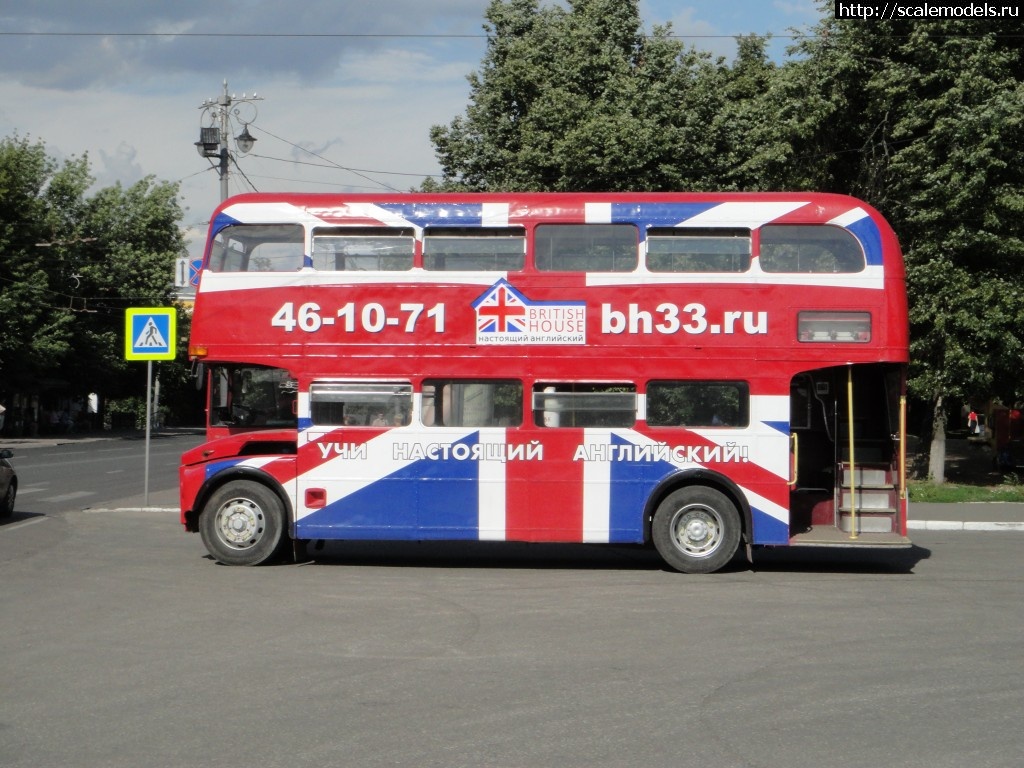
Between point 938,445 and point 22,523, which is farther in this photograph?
point 938,445

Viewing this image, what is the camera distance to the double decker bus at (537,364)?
13336 millimetres

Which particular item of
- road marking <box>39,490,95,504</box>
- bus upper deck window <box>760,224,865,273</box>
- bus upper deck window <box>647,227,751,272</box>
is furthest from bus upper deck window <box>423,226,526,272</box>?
road marking <box>39,490,95,504</box>

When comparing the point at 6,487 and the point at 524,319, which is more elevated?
the point at 524,319

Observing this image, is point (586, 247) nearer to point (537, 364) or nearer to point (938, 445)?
point (537, 364)

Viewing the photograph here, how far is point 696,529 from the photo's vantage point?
13477 mm

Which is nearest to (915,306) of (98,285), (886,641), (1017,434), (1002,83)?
(1002,83)

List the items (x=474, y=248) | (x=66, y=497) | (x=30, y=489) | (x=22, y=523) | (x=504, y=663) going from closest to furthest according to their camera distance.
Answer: (x=504, y=663), (x=474, y=248), (x=22, y=523), (x=66, y=497), (x=30, y=489)

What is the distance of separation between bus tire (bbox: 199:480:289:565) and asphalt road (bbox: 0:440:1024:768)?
0.28 m

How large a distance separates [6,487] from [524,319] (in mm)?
9517

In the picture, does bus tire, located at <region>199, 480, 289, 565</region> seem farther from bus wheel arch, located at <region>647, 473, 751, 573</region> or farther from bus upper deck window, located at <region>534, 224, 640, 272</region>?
bus wheel arch, located at <region>647, 473, 751, 573</region>

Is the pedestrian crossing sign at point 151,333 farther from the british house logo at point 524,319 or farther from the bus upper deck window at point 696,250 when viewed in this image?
the bus upper deck window at point 696,250

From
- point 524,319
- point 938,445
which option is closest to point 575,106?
point 938,445

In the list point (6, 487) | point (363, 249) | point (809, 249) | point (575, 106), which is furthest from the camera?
point (575, 106)

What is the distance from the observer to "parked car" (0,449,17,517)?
18.6 meters
